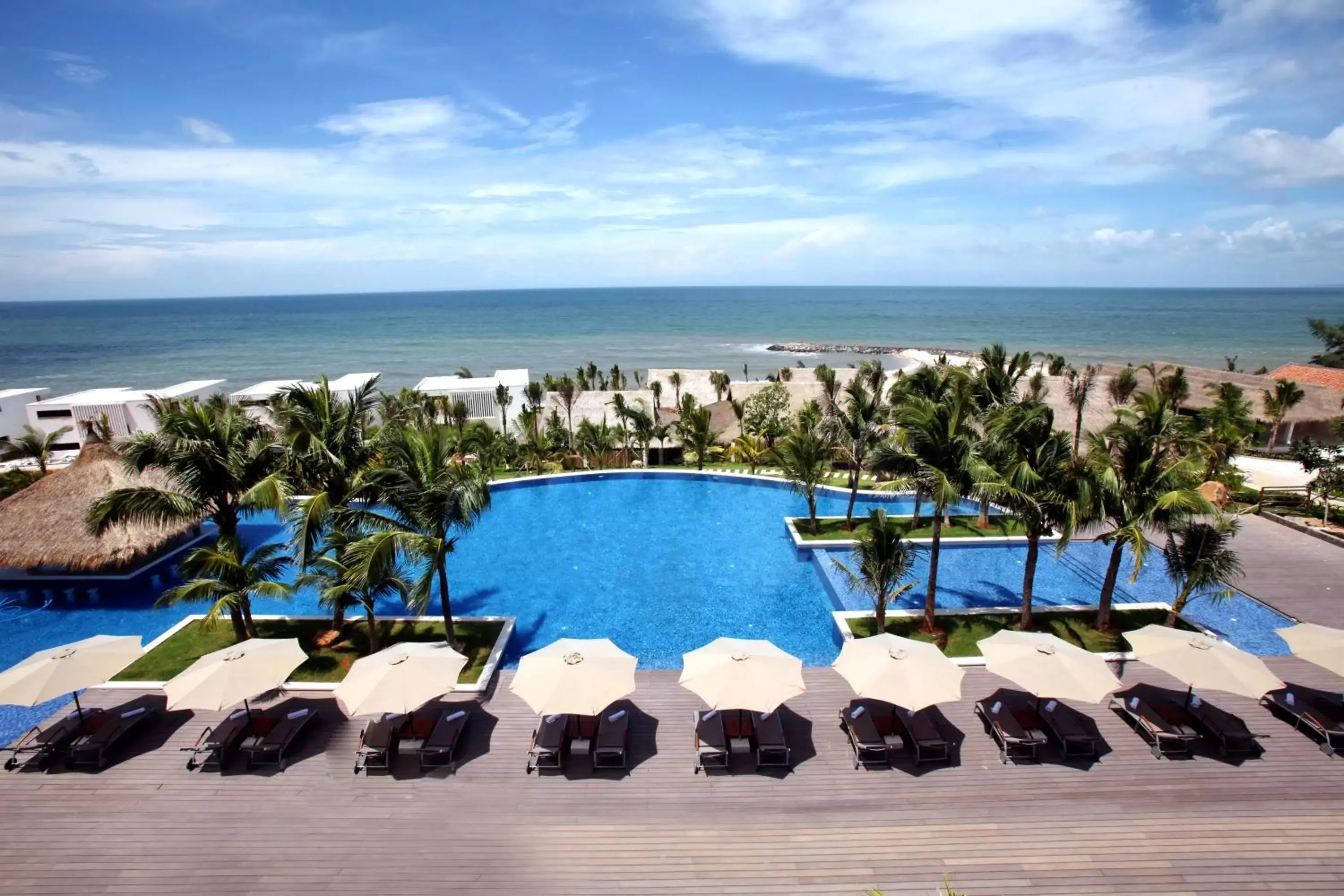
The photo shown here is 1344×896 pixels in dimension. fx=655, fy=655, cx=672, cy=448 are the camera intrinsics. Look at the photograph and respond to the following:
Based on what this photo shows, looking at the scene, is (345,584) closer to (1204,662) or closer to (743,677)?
(743,677)

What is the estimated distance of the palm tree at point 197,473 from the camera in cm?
1152

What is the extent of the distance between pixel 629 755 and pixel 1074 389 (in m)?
25.6

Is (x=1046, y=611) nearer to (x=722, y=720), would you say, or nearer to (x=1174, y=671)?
(x=1174, y=671)

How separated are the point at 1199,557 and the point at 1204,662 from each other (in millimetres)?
3556

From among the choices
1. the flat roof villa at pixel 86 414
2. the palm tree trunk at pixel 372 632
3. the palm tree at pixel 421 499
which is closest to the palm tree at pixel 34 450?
the flat roof villa at pixel 86 414

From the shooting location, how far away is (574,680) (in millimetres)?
9320

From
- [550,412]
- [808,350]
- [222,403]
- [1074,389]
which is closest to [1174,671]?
[222,403]

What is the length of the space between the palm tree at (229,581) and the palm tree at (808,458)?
1253 cm

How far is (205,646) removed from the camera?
13039 mm

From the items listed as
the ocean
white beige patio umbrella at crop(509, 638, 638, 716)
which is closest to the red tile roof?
white beige patio umbrella at crop(509, 638, 638, 716)

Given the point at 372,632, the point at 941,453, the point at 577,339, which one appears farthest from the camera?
the point at 577,339

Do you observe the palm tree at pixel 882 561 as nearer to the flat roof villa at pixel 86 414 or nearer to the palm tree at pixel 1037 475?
the palm tree at pixel 1037 475

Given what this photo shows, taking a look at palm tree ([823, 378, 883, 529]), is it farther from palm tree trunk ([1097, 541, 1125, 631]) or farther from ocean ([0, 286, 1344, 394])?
ocean ([0, 286, 1344, 394])

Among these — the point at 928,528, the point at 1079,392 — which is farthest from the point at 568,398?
the point at 1079,392
